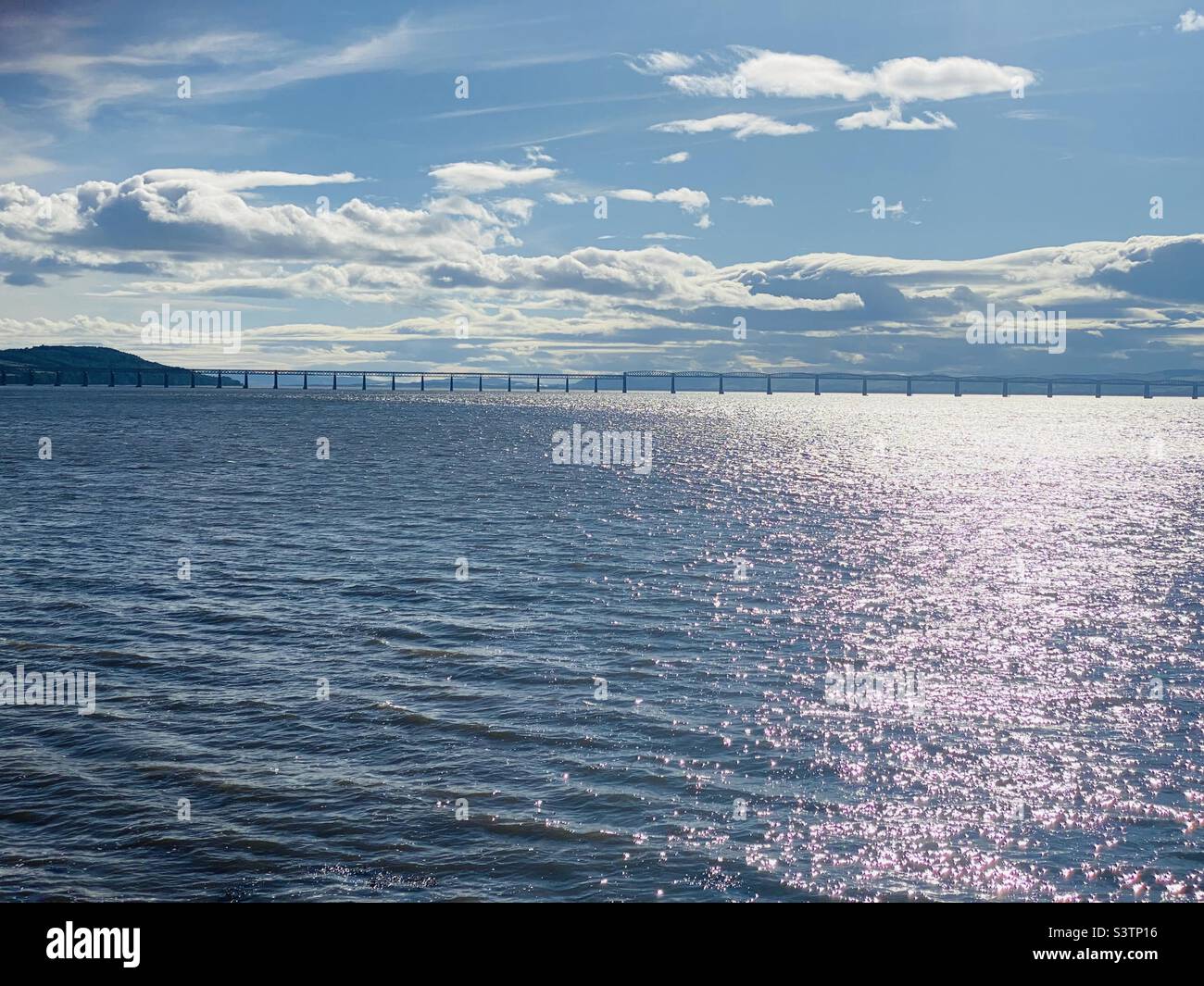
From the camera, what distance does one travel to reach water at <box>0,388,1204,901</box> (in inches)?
805

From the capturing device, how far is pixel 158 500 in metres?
77.2

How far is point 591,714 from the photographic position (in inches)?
1145

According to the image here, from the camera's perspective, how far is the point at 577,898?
1909cm

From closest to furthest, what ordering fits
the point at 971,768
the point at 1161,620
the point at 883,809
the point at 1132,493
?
the point at 883,809, the point at 971,768, the point at 1161,620, the point at 1132,493

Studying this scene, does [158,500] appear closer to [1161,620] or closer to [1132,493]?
[1161,620]

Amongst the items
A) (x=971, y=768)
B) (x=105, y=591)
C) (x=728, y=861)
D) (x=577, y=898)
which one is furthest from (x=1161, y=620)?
(x=105, y=591)

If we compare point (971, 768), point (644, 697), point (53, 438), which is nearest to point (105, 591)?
point (644, 697)

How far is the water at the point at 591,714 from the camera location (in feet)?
67.1
